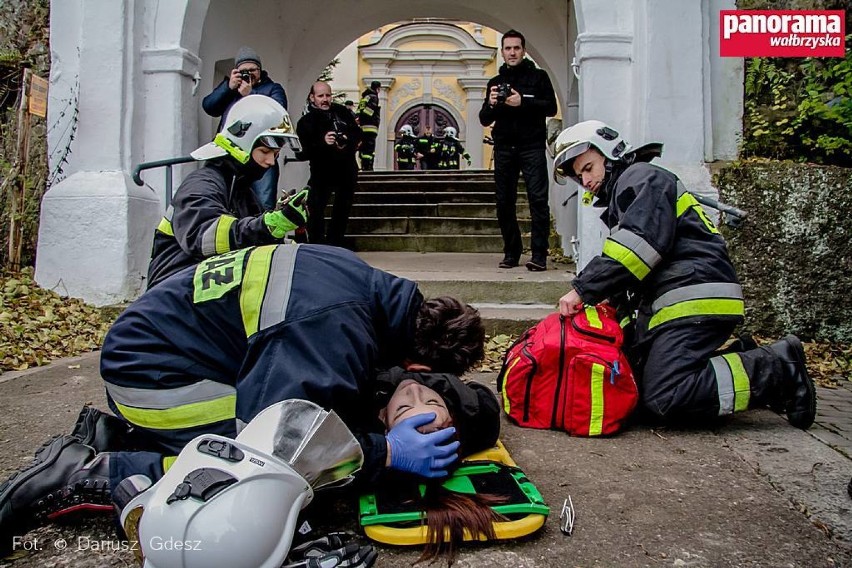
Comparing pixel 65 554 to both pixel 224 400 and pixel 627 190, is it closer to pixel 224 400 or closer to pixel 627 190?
pixel 224 400

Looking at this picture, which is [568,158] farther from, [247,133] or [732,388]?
[247,133]

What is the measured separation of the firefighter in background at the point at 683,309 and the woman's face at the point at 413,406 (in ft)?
3.04

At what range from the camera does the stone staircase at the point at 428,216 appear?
7.36 meters

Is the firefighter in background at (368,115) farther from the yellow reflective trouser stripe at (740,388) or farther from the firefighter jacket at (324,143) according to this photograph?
the yellow reflective trouser stripe at (740,388)

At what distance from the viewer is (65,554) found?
164 centimetres

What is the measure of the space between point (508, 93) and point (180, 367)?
4.06 metres

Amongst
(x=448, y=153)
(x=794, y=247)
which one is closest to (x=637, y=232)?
(x=794, y=247)

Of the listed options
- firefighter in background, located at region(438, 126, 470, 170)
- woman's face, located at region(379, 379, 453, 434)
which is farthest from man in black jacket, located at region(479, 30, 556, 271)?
firefighter in background, located at region(438, 126, 470, 170)

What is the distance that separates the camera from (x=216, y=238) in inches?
100.0

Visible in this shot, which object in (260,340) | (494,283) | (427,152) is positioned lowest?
(260,340)

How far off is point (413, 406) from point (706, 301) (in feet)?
4.82

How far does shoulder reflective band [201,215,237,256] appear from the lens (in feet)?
8.30

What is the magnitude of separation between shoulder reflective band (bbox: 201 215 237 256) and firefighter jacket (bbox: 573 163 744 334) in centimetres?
146

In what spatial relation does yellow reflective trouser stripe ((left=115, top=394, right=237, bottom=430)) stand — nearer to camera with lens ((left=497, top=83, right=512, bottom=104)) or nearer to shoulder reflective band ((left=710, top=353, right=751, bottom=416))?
shoulder reflective band ((left=710, top=353, right=751, bottom=416))
